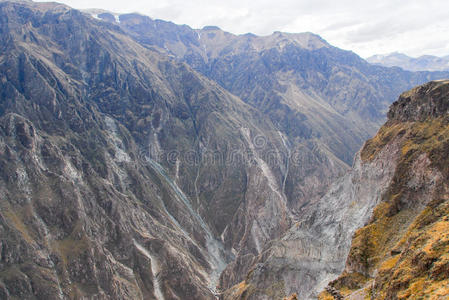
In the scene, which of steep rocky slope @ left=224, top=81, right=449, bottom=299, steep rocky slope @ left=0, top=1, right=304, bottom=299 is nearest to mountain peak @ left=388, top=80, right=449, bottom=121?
steep rocky slope @ left=224, top=81, right=449, bottom=299

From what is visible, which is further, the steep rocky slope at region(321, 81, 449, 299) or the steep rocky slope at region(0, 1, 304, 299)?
the steep rocky slope at region(0, 1, 304, 299)

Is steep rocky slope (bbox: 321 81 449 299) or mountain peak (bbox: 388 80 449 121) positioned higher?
mountain peak (bbox: 388 80 449 121)

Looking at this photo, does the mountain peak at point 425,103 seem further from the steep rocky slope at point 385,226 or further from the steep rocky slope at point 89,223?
Answer: the steep rocky slope at point 89,223

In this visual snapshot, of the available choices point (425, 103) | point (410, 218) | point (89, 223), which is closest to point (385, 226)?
point (410, 218)

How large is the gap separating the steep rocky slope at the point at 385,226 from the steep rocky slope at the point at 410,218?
0.41 feet

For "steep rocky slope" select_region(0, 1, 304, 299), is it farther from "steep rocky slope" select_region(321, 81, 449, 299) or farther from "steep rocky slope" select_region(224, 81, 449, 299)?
"steep rocky slope" select_region(321, 81, 449, 299)

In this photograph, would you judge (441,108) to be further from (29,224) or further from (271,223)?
(271,223)

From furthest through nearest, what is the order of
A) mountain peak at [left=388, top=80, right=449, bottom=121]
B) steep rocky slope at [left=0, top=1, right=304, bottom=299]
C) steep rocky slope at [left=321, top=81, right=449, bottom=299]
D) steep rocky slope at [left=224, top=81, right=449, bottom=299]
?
steep rocky slope at [left=0, top=1, right=304, bottom=299] → mountain peak at [left=388, top=80, right=449, bottom=121] → steep rocky slope at [left=224, top=81, right=449, bottom=299] → steep rocky slope at [left=321, top=81, right=449, bottom=299]

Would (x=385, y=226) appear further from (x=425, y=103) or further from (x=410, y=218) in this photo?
(x=425, y=103)

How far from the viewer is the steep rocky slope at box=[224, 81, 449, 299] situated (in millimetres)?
32844

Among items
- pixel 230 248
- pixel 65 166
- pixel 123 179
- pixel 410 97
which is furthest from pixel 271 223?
pixel 410 97

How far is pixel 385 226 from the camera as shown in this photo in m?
52.8

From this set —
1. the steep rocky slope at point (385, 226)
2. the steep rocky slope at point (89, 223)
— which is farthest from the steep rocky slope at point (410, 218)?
the steep rocky slope at point (89, 223)

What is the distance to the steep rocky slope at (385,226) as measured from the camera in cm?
3284
